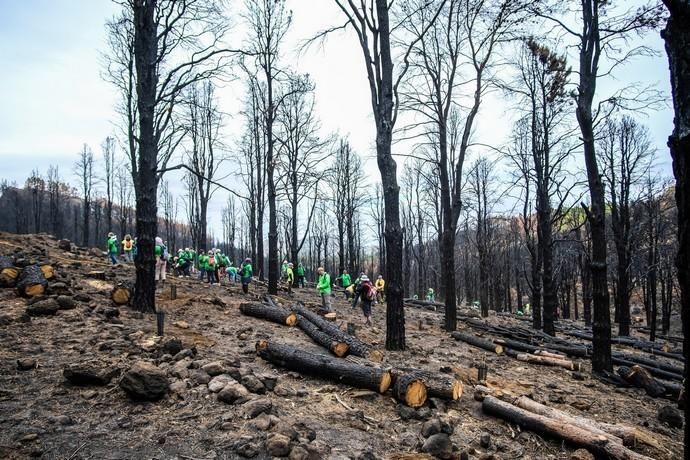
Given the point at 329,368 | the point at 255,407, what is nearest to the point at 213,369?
the point at 255,407

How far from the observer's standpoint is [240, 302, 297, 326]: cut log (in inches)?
376

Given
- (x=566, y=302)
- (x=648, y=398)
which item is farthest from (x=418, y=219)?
(x=648, y=398)

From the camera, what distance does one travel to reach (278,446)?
3732 mm

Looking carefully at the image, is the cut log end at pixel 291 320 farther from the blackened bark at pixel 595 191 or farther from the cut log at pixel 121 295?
the blackened bark at pixel 595 191

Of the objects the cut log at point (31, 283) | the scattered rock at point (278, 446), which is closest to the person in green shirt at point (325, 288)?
the cut log at point (31, 283)

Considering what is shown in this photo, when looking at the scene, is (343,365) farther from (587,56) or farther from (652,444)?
(587,56)

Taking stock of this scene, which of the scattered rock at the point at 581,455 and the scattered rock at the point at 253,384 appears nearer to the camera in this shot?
the scattered rock at the point at 581,455

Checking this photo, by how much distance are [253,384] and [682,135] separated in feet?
16.6

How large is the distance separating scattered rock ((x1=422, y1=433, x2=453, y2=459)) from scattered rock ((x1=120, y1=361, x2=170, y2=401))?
325 centimetres

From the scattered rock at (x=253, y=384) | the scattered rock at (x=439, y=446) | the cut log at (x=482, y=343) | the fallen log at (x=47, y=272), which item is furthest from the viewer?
the cut log at (x=482, y=343)

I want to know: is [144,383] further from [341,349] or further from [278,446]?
[341,349]

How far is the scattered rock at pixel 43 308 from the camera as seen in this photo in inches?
269

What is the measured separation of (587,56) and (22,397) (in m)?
12.5

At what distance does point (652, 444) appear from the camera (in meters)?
4.68
